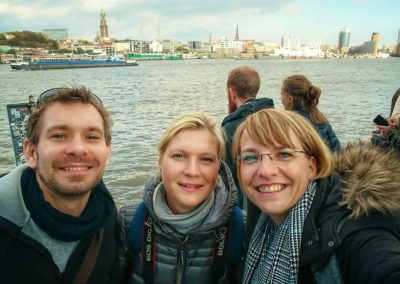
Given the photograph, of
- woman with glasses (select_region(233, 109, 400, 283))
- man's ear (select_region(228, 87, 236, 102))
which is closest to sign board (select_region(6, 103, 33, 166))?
man's ear (select_region(228, 87, 236, 102))

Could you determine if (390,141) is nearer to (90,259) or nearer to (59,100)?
(90,259)

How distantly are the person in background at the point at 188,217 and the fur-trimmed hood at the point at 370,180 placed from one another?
2.94ft

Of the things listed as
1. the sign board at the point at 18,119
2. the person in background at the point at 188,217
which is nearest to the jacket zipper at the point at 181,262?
the person in background at the point at 188,217

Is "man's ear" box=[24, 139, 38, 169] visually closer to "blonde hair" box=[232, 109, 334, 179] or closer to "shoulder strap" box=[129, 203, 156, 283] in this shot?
"shoulder strap" box=[129, 203, 156, 283]

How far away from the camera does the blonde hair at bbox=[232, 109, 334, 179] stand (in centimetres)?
216

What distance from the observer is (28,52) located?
117938 millimetres

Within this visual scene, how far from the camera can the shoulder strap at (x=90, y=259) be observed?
2412 millimetres

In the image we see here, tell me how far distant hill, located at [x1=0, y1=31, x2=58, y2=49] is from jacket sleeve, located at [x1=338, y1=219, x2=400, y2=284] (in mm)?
148613

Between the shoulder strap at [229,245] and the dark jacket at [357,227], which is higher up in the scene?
the dark jacket at [357,227]

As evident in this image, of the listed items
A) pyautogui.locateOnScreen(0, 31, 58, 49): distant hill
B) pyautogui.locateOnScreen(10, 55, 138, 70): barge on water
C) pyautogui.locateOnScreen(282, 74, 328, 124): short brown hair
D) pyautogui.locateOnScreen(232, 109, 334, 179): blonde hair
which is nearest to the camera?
pyautogui.locateOnScreen(232, 109, 334, 179): blonde hair

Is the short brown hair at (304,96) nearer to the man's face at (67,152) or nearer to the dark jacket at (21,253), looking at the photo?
the man's face at (67,152)

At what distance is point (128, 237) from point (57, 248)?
486 millimetres

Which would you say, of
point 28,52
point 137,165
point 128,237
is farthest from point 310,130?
point 28,52

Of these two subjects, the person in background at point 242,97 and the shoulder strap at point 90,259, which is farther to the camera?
the person in background at point 242,97
